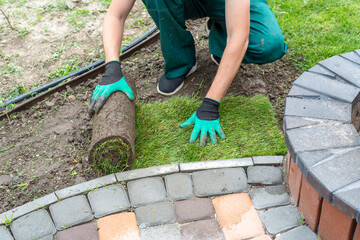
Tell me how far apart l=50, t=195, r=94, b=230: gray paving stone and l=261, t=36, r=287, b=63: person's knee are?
1.81m

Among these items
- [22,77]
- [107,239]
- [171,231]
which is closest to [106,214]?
[107,239]

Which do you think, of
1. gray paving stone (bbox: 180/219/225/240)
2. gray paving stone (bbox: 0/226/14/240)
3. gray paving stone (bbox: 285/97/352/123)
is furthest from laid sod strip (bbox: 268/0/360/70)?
gray paving stone (bbox: 0/226/14/240)

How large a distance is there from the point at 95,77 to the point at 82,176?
1.28 metres

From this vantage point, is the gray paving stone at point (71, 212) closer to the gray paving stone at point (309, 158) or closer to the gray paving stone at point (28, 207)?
the gray paving stone at point (28, 207)

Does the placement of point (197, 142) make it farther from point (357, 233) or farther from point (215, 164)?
point (357, 233)

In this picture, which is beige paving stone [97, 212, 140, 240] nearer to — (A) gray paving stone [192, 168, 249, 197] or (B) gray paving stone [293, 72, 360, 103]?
(A) gray paving stone [192, 168, 249, 197]

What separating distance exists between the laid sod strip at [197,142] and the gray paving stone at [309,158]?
713 mm

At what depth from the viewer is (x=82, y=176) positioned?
8.77 feet

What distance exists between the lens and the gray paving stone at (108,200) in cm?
238

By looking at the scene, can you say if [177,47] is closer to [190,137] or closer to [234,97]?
[234,97]

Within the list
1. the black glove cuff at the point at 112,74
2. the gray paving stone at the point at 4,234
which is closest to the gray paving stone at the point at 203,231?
the gray paving stone at the point at 4,234

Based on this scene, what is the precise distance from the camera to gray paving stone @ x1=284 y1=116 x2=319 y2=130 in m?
2.17

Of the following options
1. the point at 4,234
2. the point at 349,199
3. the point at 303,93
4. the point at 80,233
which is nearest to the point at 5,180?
the point at 4,234

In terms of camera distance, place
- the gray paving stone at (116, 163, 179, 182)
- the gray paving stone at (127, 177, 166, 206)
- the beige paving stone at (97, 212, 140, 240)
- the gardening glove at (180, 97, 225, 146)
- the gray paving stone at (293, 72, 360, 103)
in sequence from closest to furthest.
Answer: the beige paving stone at (97, 212, 140, 240)
the gray paving stone at (293, 72, 360, 103)
the gray paving stone at (127, 177, 166, 206)
the gray paving stone at (116, 163, 179, 182)
the gardening glove at (180, 97, 225, 146)
